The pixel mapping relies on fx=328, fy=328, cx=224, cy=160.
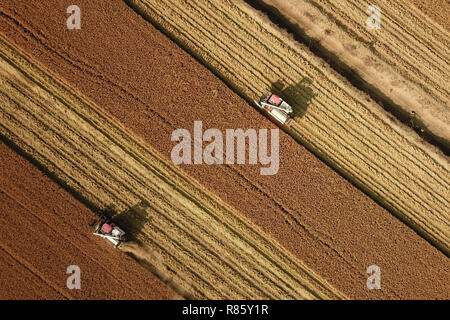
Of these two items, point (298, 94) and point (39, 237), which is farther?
point (298, 94)

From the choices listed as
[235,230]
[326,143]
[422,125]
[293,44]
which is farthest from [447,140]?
[235,230]

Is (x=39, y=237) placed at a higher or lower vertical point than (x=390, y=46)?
lower

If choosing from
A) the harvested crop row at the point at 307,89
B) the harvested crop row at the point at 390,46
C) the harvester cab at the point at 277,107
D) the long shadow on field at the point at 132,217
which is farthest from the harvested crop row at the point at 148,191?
the harvested crop row at the point at 390,46

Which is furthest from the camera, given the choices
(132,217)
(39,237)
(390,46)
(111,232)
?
(390,46)

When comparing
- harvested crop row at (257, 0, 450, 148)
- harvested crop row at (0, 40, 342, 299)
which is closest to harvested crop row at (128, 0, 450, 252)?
harvested crop row at (257, 0, 450, 148)

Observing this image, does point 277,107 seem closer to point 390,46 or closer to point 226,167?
point 226,167

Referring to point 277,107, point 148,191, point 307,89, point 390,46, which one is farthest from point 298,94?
point 148,191

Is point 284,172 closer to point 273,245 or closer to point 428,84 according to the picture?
point 273,245
